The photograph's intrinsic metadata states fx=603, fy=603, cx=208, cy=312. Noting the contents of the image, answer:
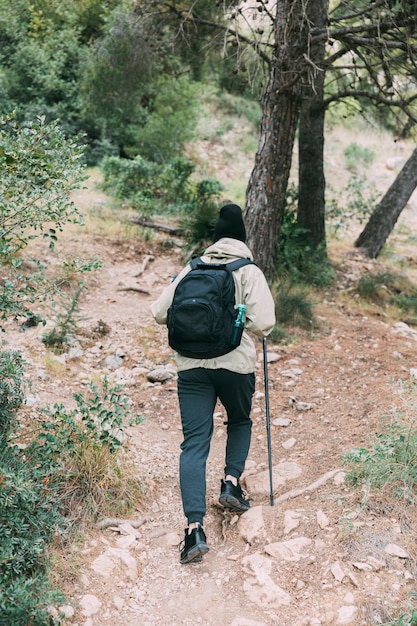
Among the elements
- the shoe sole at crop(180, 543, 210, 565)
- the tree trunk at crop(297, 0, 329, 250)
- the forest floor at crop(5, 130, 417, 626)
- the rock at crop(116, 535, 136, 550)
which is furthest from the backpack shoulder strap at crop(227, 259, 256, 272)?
the tree trunk at crop(297, 0, 329, 250)

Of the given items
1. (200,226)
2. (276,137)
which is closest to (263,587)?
(276,137)

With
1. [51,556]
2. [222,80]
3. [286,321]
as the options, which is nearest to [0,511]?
[51,556]

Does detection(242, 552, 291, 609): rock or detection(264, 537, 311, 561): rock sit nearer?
detection(242, 552, 291, 609): rock

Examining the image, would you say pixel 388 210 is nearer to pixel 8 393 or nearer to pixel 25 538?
pixel 8 393

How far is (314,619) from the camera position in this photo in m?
2.83

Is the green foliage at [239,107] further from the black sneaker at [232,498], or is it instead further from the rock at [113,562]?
the rock at [113,562]

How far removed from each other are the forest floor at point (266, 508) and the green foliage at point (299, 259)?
133 cm

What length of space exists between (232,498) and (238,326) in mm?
1055

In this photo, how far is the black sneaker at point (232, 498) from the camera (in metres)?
3.61

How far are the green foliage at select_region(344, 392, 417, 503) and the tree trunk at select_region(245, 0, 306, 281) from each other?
11.1ft

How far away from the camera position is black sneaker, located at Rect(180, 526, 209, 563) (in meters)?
3.20

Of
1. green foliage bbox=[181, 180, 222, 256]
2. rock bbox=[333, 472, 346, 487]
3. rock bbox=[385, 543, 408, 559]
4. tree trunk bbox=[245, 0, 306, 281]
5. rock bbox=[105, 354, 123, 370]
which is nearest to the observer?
rock bbox=[385, 543, 408, 559]

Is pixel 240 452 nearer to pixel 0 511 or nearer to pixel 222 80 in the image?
pixel 0 511

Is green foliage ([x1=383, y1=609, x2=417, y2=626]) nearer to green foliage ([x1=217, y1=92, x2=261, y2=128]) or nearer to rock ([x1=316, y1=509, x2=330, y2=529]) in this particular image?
rock ([x1=316, y1=509, x2=330, y2=529])
